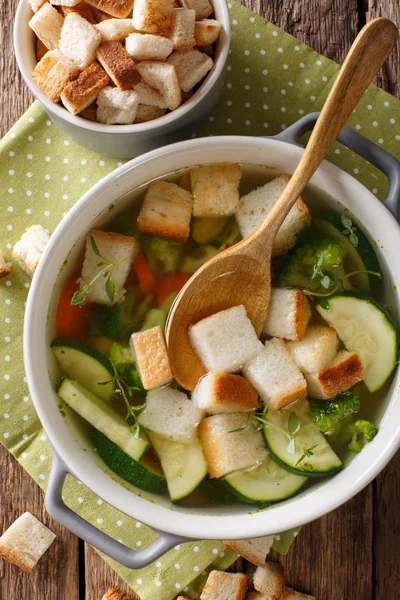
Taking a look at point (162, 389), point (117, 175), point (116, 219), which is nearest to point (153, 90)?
point (117, 175)

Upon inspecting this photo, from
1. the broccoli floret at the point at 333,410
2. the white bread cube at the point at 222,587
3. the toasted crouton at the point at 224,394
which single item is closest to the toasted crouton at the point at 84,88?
the toasted crouton at the point at 224,394

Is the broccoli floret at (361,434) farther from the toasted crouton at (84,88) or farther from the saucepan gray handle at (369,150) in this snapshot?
the toasted crouton at (84,88)

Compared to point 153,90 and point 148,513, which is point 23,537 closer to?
point 148,513

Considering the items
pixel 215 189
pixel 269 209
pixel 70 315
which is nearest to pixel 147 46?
pixel 215 189

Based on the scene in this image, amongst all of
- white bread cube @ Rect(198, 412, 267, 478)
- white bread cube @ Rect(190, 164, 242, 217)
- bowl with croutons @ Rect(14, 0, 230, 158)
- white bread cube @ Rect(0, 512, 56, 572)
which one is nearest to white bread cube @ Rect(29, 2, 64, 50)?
bowl with croutons @ Rect(14, 0, 230, 158)

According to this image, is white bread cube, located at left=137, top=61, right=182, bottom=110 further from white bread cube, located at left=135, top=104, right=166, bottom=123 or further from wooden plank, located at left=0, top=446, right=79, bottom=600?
wooden plank, located at left=0, top=446, right=79, bottom=600

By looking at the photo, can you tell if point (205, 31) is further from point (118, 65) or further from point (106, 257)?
point (106, 257)
